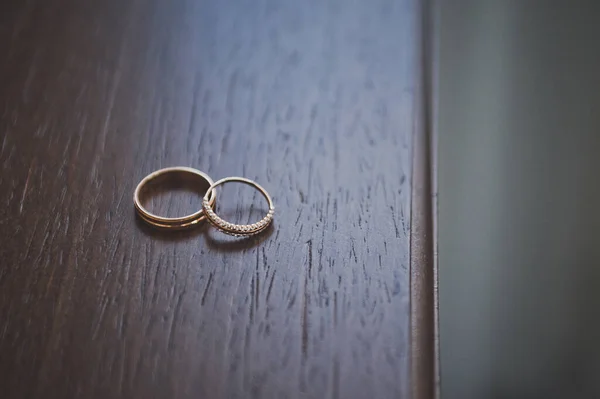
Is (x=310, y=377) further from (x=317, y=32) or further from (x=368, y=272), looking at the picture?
(x=317, y=32)

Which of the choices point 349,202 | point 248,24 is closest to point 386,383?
point 349,202

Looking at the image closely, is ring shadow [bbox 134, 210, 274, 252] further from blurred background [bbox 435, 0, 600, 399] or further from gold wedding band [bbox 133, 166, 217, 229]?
blurred background [bbox 435, 0, 600, 399]

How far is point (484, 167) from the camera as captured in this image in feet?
3.37

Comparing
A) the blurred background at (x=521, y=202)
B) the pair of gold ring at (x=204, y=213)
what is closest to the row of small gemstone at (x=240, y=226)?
the pair of gold ring at (x=204, y=213)

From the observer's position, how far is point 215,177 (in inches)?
24.0

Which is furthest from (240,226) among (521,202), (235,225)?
(521,202)

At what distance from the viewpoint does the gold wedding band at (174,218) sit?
556 millimetres

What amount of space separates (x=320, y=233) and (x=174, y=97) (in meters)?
0.22

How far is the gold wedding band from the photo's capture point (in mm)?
556

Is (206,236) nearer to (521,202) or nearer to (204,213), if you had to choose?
(204,213)

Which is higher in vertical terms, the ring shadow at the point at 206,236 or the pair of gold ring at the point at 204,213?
the pair of gold ring at the point at 204,213

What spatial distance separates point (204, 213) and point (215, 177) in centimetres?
5

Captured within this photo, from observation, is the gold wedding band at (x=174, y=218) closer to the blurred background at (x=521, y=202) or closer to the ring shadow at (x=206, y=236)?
the ring shadow at (x=206, y=236)

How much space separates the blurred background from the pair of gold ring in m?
0.35
